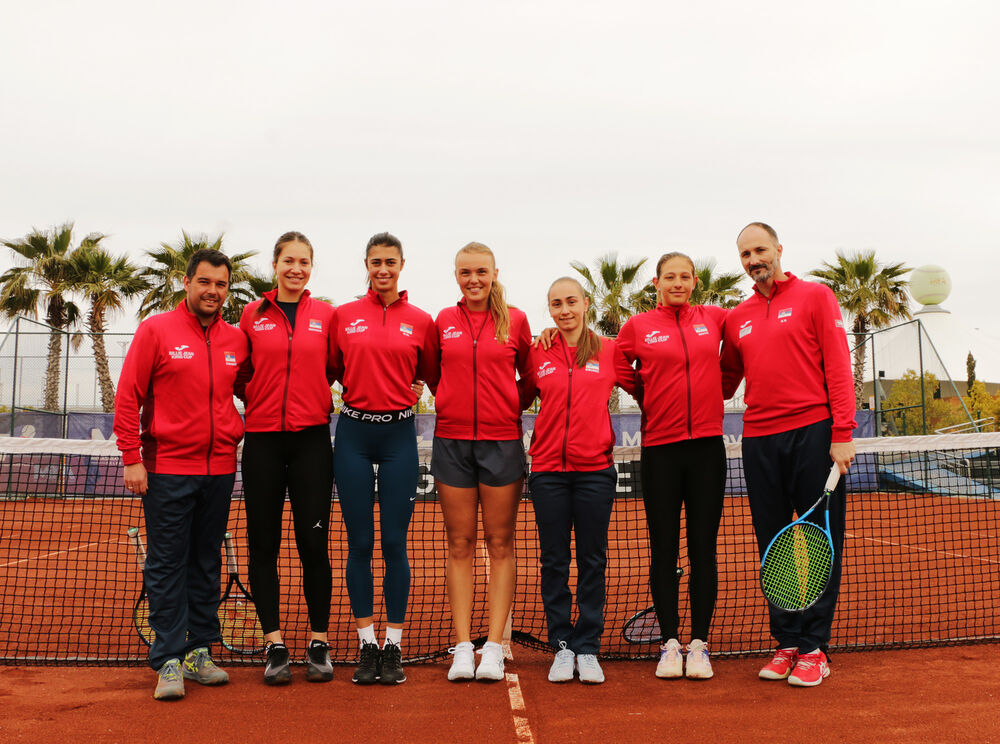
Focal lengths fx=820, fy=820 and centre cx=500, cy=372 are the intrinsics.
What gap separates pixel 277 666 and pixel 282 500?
0.85 metres

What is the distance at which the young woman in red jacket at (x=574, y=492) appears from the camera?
14.1ft

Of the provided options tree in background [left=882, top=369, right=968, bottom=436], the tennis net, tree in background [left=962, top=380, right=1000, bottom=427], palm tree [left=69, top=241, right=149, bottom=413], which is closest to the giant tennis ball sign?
tree in background [left=882, top=369, right=968, bottom=436]

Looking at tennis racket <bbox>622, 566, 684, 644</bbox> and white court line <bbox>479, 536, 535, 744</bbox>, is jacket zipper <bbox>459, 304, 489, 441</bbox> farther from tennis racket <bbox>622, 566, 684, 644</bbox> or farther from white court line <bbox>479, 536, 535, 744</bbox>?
tennis racket <bbox>622, 566, 684, 644</bbox>

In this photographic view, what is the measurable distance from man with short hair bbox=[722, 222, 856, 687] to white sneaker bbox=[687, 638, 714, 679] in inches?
11.4

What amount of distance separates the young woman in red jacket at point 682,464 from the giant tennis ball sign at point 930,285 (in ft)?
88.5

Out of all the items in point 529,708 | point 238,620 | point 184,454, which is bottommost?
point 529,708

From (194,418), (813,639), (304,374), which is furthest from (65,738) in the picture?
(813,639)

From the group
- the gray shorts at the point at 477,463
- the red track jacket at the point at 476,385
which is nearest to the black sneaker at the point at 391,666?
the gray shorts at the point at 477,463

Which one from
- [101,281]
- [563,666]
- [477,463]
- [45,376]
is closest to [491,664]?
[563,666]

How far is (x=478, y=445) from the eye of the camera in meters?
4.32

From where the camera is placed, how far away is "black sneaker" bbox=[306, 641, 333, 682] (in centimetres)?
427

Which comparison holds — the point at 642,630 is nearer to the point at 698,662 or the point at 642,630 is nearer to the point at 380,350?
the point at 698,662

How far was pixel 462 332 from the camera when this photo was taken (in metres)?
4.41

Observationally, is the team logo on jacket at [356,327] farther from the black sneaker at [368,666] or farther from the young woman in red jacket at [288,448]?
the black sneaker at [368,666]
